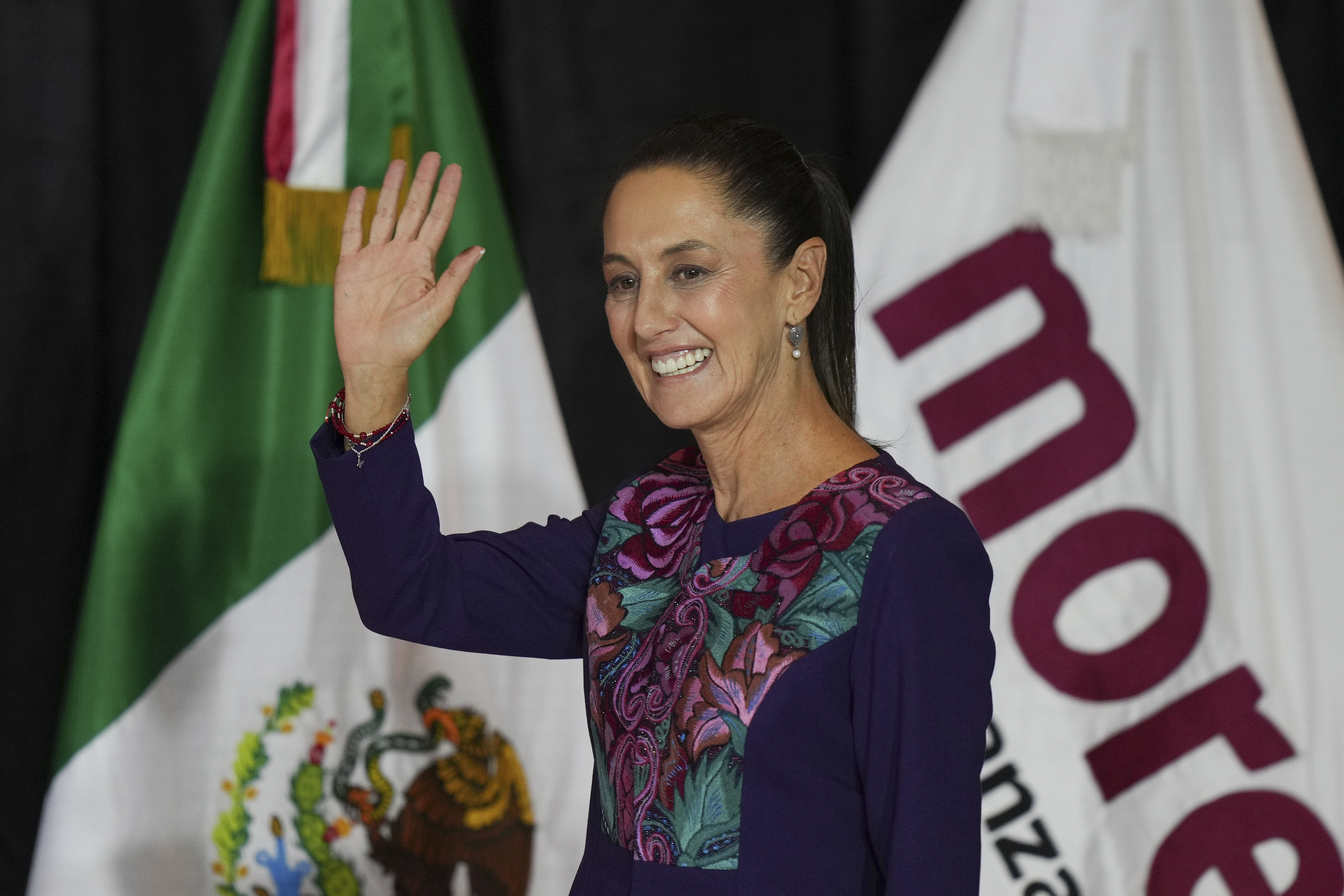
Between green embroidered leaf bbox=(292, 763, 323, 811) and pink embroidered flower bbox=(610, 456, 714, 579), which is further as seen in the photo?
green embroidered leaf bbox=(292, 763, 323, 811)

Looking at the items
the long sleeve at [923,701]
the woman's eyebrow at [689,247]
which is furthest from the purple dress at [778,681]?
the woman's eyebrow at [689,247]

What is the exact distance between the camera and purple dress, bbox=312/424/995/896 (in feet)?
3.26

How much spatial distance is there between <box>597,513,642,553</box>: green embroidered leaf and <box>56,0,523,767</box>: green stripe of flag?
924mm

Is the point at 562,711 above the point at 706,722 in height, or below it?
above

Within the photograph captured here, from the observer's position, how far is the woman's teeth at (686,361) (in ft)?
3.84

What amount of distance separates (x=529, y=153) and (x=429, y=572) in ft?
4.00

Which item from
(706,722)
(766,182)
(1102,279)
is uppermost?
(1102,279)

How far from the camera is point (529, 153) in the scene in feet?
7.45

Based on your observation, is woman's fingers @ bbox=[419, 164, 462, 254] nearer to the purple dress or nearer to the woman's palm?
the woman's palm

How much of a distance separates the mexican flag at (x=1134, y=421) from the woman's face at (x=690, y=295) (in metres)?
1.02

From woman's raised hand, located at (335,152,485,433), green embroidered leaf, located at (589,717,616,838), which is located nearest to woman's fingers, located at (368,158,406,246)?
woman's raised hand, located at (335,152,485,433)

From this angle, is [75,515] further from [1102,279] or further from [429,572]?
[1102,279]

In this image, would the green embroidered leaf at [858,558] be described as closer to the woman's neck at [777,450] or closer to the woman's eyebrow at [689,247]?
the woman's neck at [777,450]

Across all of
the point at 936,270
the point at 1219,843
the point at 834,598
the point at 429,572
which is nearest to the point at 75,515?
the point at 429,572
